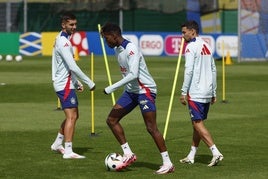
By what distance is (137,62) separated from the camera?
45.3ft

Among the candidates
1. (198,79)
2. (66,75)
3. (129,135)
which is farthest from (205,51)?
(129,135)

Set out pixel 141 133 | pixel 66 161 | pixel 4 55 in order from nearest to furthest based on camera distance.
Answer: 1. pixel 66 161
2. pixel 141 133
3. pixel 4 55

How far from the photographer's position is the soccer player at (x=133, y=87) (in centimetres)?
1383

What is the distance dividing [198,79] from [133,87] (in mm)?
1205

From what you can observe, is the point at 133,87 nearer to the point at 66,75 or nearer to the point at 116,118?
the point at 116,118

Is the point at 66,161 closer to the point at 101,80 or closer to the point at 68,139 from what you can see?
the point at 68,139

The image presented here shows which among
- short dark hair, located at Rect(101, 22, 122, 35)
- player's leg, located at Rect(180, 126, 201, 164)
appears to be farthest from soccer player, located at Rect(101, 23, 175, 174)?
player's leg, located at Rect(180, 126, 201, 164)

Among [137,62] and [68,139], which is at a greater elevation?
[137,62]

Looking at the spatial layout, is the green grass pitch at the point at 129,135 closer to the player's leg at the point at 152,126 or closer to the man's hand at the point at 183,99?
the player's leg at the point at 152,126

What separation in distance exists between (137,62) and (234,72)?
29.7 m

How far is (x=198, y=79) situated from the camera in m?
14.8

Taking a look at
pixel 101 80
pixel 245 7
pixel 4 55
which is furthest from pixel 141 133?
pixel 4 55

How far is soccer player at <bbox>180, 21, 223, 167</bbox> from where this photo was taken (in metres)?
14.6

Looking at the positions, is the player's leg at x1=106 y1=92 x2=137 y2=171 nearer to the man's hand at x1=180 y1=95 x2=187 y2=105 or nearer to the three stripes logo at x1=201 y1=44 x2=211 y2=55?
the man's hand at x1=180 y1=95 x2=187 y2=105
